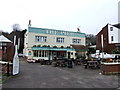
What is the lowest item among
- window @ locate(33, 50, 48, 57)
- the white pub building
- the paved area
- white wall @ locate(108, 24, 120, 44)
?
the paved area

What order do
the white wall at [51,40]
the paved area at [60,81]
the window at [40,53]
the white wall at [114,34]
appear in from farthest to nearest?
the white wall at [114,34], the white wall at [51,40], the window at [40,53], the paved area at [60,81]

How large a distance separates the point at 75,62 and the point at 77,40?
1391cm

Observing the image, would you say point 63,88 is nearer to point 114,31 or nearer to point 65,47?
point 65,47

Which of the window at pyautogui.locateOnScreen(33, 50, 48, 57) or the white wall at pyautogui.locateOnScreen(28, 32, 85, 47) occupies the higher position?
the white wall at pyautogui.locateOnScreen(28, 32, 85, 47)

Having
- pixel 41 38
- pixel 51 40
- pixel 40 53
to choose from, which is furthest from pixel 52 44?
pixel 40 53

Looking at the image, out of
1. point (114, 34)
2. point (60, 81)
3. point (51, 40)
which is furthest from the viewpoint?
point (114, 34)

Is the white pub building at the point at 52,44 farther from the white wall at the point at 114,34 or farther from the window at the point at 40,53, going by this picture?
the white wall at the point at 114,34

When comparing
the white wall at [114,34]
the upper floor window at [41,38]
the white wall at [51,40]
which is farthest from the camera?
the white wall at [114,34]

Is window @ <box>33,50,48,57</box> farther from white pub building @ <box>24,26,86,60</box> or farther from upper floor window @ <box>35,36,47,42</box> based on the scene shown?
upper floor window @ <box>35,36,47,42</box>

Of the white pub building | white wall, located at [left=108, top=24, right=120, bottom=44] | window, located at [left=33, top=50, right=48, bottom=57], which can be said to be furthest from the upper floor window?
white wall, located at [left=108, top=24, right=120, bottom=44]

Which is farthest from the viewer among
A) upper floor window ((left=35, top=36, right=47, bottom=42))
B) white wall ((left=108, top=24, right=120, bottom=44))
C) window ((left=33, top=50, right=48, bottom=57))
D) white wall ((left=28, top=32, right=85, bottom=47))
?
white wall ((left=108, top=24, right=120, bottom=44))

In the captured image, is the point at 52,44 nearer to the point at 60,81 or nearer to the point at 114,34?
the point at 114,34

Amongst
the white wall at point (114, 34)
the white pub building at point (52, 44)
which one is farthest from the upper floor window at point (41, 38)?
the white wall at point (114, 34)

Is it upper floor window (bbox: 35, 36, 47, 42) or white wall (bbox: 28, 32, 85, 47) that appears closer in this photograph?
white wall (bbox: 28, 32, 85, 47)
